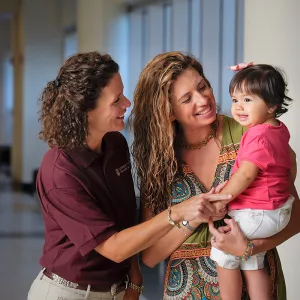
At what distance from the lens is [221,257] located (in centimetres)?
266

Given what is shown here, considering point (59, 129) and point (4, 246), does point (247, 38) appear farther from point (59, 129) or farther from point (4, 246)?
point (4, 246)

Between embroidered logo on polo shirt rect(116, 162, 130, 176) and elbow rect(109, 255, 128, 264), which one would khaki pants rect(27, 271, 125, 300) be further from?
embroidered logo on polo shirt rect(116, 162, 130, 176)

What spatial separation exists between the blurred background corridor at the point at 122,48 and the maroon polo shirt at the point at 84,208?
135 centimetres

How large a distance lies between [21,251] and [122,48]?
14.5 ft

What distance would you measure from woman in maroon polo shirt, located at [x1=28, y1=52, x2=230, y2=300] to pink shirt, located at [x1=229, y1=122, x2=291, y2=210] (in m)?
0.30

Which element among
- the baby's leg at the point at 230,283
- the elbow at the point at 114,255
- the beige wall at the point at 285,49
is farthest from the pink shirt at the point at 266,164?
the beige wall at the point at 285,49

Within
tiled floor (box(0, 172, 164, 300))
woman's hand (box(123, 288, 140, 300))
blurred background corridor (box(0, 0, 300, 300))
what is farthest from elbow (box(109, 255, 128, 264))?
tiled floor (box(0, 172, 164, 300))

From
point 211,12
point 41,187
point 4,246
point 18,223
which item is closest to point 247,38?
point 41,187

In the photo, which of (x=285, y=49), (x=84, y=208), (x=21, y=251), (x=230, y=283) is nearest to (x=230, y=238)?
(x=230, y=283)

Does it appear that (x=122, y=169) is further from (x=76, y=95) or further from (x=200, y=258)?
(x=200, y=258)

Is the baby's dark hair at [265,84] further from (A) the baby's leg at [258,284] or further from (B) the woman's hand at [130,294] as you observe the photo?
(B) the woman's hand at [130,294]

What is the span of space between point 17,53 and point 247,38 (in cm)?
1498

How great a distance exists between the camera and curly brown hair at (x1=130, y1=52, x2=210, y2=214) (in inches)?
114

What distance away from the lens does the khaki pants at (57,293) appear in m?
2.84
